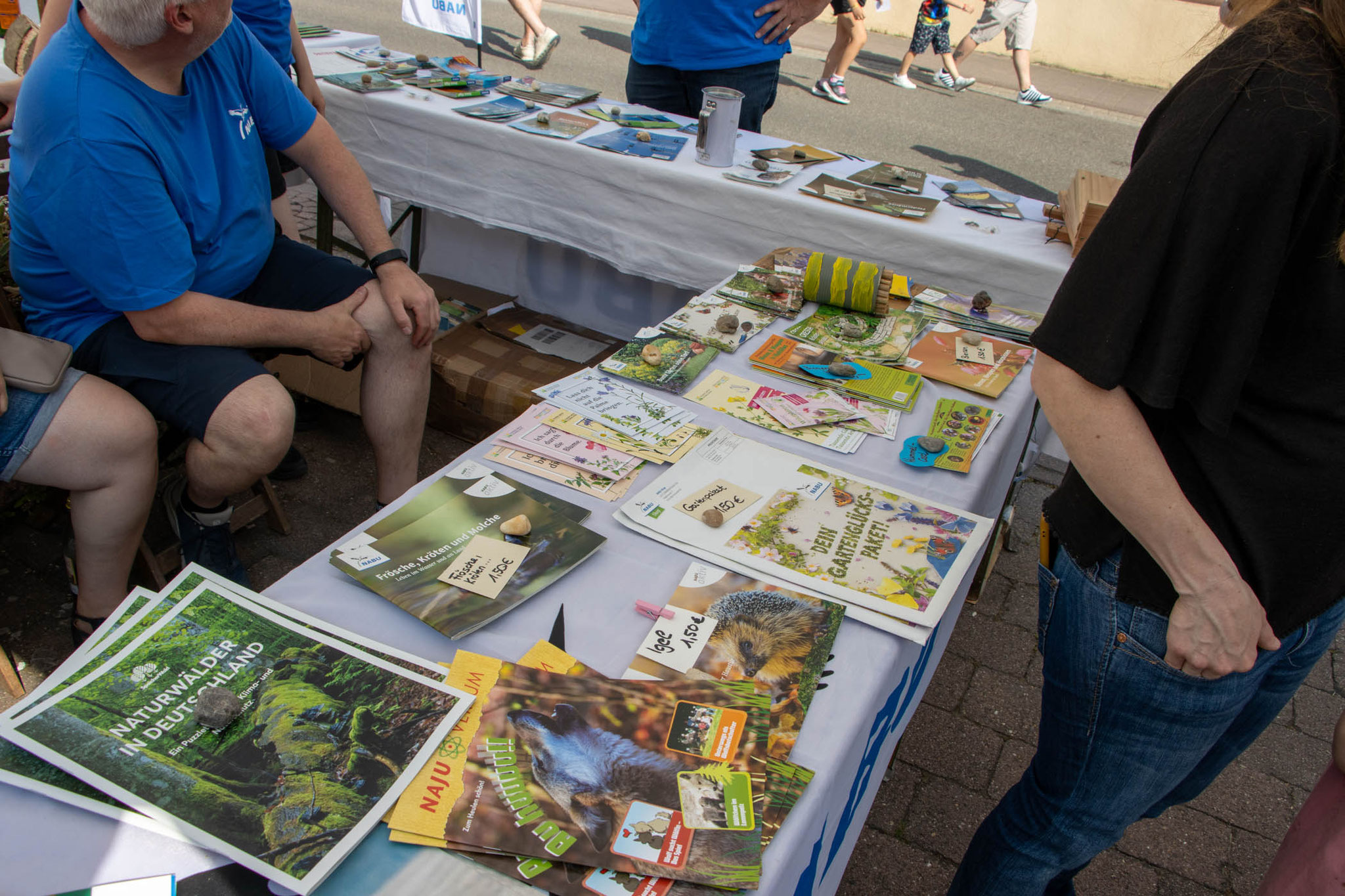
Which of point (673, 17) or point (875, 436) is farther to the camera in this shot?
point (673, 17)

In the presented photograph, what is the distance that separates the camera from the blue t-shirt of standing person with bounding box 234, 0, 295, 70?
2.33 metres

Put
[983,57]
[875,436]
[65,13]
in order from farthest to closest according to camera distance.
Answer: [983,57]
[65,13]
[875,436]

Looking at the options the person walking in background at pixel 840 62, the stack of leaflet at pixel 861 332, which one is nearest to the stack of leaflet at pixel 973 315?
the stack of leaflet at pixel 861 332

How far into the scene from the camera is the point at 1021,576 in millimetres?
2492

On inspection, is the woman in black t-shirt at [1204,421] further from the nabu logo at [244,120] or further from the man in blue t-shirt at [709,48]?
the man in blue t-shirt at [709,48]

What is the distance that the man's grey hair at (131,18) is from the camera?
1487mm

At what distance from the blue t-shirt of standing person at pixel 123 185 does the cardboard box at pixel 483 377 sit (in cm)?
80

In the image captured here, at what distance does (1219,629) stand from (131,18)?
187 cm

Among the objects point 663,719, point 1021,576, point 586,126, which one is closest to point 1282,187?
point 663,719

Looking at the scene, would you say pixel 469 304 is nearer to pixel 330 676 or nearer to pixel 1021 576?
pixel 1021 576

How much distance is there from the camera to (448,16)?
3881 millimetres

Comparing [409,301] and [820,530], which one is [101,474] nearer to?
[409,301]

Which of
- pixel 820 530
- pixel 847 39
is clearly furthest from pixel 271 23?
pixel 847 39

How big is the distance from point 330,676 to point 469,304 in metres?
2.26
